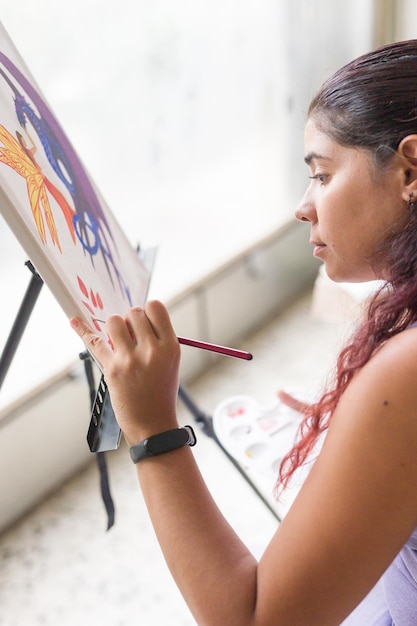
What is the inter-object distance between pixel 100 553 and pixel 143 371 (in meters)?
1.04

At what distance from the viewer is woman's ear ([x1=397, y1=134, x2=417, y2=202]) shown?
741 mm

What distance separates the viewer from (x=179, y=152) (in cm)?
198

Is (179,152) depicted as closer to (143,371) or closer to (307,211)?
(307,211)

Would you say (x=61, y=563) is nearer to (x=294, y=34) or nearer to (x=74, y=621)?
(x=74, y=621)

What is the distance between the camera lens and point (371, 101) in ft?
2.60

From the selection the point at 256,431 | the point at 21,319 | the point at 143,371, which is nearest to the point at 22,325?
the point at 21,319

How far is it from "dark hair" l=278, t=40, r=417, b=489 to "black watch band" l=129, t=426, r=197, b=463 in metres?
0.21

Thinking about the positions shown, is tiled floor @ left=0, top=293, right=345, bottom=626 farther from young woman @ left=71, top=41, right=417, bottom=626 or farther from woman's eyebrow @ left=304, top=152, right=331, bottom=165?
woman's eyebrow @ left=304, top=152, right=331, bottom=165

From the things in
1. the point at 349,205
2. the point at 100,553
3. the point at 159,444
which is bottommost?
the point at 100,553

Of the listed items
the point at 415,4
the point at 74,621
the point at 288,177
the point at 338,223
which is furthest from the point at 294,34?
the point at 74,621

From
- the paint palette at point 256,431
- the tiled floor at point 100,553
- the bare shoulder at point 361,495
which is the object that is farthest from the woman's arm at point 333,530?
the paint palette at point 256,431

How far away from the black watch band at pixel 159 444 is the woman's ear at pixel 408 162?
1.33 feet

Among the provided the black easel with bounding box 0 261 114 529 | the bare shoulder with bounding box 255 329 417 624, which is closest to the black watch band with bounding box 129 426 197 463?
the bare shoulder with bounding box 255 329 417 624

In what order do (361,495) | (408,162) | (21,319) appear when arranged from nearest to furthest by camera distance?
(361,495) < (408,162) < (21,319)
